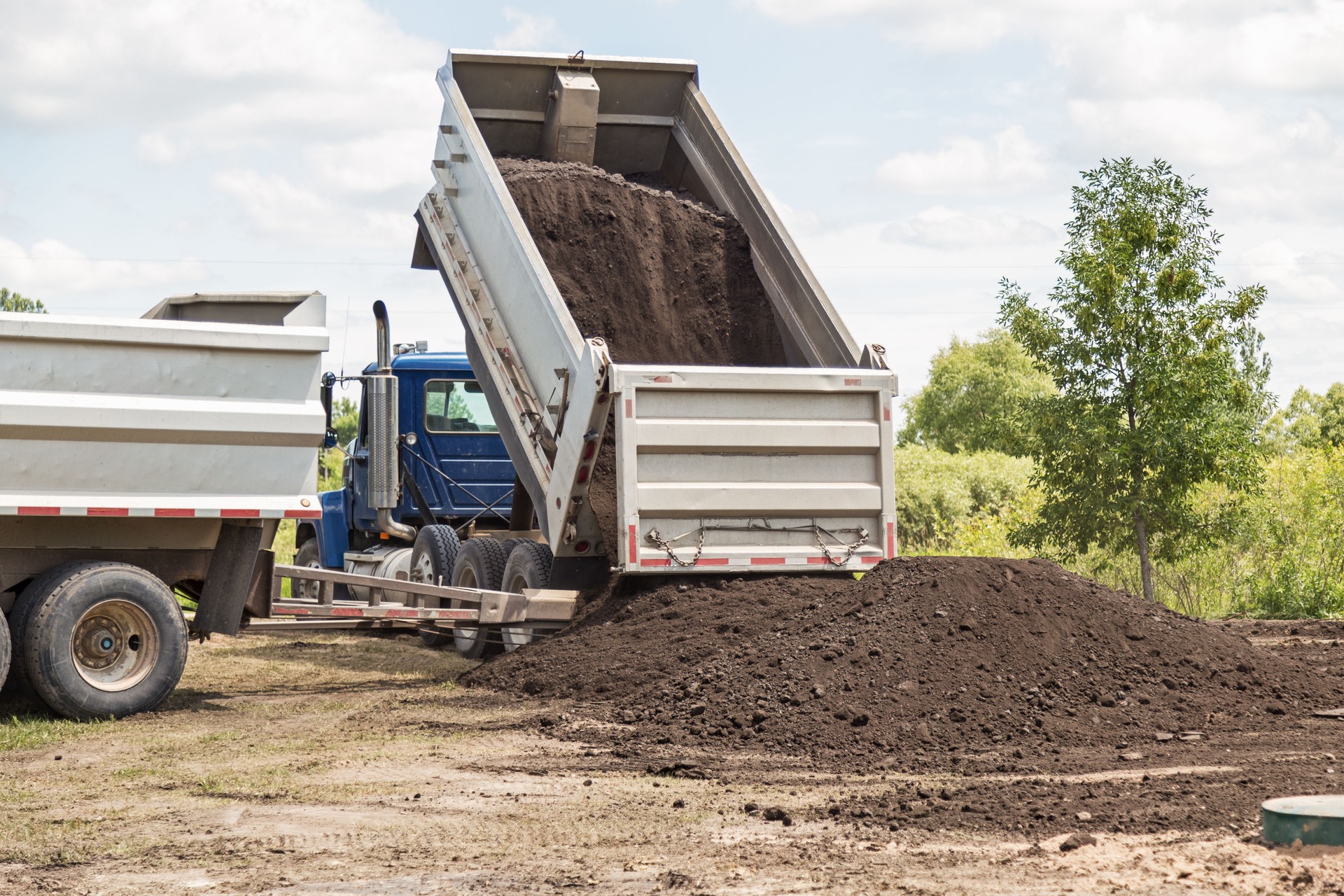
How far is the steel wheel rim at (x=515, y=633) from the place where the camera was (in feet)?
32.1

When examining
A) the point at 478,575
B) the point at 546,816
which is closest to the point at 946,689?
the point at 546,816

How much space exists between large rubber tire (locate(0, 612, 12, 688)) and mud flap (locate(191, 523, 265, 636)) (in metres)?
1.21

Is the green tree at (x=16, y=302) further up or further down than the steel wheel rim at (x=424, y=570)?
further up

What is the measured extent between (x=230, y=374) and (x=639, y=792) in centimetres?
387

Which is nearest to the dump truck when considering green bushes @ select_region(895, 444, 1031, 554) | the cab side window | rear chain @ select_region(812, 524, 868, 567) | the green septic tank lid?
rear chain @ select_region(812, 524, 868, 567)

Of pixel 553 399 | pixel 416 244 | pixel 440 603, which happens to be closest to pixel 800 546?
pixel 553 399

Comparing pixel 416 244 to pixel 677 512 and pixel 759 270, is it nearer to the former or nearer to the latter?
pixel 759 270

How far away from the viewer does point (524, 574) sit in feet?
32.6

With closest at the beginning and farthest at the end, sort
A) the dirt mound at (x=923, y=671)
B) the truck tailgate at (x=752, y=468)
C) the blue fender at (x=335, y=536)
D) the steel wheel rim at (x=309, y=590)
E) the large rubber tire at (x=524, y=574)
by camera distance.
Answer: the dirt mound at (x=923, y=671)
the truck tailgate at (x=752, y=468)
the steel wheel rim at (x=309, y=590)
the large rubber tire at (x=524, y=574)
the blue fender at (x=335, y=536)

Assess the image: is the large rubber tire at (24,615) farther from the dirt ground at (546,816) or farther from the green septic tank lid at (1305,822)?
the green septic tank lid at (1305,822)

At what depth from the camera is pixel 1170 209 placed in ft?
42.9

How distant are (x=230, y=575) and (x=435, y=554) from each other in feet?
9.83

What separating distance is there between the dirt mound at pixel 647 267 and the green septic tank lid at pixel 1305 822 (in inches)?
242

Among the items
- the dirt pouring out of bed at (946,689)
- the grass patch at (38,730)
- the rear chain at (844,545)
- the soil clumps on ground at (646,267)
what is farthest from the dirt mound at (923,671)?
the grass patch at (38,730)
